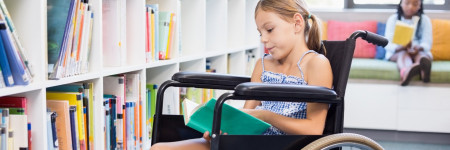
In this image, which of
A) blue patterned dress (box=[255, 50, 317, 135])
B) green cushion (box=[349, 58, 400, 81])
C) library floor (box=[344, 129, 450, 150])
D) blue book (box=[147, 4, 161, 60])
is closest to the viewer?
blue patterned dress (box=[255, 50, 317, 135])

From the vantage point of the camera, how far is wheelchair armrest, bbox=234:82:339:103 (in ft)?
4.36

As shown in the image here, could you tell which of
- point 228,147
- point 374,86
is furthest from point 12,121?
point 374,86

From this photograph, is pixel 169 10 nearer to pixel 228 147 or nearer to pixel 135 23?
pixel 135 23

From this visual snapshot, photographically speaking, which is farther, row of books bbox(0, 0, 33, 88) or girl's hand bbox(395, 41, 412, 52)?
girl's hand bbox(395, 41, 412, 52)

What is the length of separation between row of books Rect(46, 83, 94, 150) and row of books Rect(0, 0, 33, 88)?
0.63ft

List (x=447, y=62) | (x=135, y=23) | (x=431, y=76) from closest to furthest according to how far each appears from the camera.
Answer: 1. (x=135, y=23)
2. (x=431, y=76)
3. (x=447, y=62)

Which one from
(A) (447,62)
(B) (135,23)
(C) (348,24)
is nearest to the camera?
(B) (135,23)

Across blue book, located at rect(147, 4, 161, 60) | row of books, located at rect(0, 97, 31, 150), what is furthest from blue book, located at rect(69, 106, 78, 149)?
blue book, located at rect(147, 4, 161, 60)

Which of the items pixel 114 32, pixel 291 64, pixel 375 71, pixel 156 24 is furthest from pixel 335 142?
pixel 375 71

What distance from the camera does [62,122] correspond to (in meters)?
1.63

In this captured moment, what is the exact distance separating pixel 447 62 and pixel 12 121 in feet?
11.7

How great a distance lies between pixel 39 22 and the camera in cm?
143

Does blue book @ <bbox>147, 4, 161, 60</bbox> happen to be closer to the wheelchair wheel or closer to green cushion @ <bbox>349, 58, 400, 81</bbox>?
the wheelchair wheel

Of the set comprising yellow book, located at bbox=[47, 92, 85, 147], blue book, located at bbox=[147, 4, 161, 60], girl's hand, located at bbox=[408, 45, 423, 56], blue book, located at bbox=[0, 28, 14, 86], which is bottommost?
yellow book, located at bbox=[47, 92, 85, 147]
